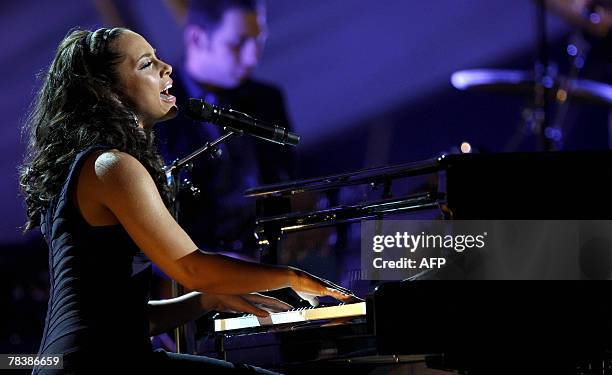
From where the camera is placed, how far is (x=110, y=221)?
7.58 feet

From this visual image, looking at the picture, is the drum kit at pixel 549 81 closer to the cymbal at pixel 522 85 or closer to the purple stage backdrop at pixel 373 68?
the cymbal at pixel 522 85

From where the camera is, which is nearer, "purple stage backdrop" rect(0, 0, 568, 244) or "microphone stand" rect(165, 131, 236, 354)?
"microphone stand" rect(165, 131, 236, 354)

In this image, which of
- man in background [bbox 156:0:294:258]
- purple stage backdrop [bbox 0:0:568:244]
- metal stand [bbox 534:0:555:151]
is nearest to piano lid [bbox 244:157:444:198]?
man in background [bbox 156:0:294:258]

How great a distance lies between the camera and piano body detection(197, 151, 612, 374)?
2.47 meters

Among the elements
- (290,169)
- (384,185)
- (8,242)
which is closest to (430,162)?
(384,185)

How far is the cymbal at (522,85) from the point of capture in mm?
5254

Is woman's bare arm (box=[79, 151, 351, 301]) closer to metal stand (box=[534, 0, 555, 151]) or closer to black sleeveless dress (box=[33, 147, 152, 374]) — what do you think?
black sleeveless dress (box=[33, 147, 152, 374])

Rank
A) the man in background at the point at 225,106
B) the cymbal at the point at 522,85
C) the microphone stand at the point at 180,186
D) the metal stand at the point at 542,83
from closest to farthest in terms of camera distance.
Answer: the microphone stand at the point at 180,186 < the metal stand at the point at 542,83 < the cymbal at the point at 522,85 < the man in background at the point at 225,106

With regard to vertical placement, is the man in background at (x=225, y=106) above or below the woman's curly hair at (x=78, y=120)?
above

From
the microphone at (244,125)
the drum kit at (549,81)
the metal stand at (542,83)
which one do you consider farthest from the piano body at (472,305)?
the drum kit at (549,81)

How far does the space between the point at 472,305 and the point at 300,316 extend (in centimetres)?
56

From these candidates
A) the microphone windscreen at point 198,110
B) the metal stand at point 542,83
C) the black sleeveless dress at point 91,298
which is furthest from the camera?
the metal stand at point 542,83


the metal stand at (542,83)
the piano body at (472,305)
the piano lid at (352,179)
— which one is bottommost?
the piano body at (472,305)

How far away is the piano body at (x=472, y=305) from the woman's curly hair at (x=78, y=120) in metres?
0.68
